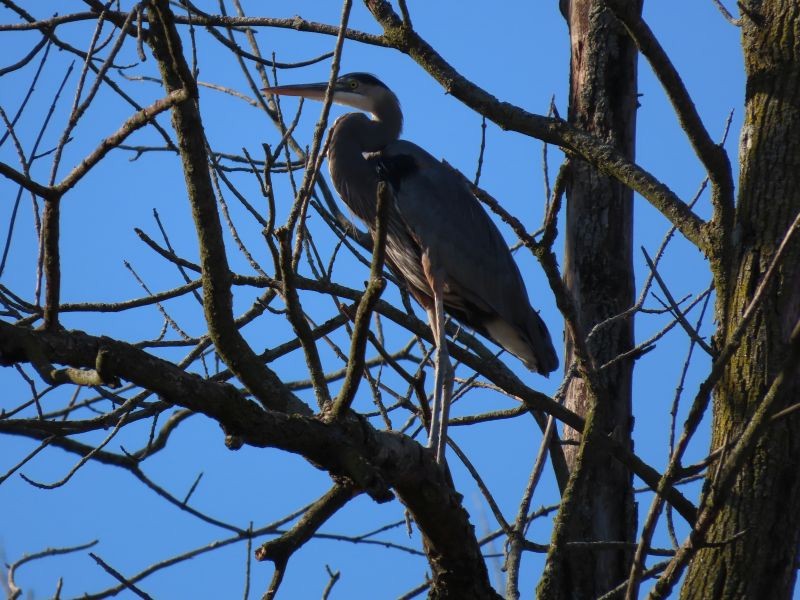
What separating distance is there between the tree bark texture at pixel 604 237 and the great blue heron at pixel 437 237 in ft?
3.28

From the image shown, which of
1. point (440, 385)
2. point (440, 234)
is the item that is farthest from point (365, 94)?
point (440, 385)

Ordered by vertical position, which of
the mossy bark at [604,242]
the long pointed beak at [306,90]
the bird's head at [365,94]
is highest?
the bird's head at [365,94]

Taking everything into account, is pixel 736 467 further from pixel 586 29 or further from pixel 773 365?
pixel 586 29

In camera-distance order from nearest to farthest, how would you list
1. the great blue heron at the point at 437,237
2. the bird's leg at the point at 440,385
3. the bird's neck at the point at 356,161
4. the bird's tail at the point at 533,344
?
1. the bird's leg at the point at 440,385
2. the bird's tail at the point at 533,344
3. the great blue heron at the point at 437,237
4. the bird's neck at the point at 356,161

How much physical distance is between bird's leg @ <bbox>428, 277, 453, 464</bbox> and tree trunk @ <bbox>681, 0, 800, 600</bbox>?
86 cm

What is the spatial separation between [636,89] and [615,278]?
30.7 inches

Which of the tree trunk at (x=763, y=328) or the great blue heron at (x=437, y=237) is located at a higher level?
Result: the great blue heron at (x=437, y=237)

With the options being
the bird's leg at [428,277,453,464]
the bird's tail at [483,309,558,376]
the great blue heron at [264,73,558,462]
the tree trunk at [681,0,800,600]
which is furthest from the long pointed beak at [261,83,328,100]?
the tree trunk at [681,0,800,600]

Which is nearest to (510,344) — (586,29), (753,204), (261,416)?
(586,29)

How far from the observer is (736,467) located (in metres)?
1.77

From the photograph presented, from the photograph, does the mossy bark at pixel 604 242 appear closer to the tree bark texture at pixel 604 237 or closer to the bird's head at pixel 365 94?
the tree bark texture at pixel 604 237

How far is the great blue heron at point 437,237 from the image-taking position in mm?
5012

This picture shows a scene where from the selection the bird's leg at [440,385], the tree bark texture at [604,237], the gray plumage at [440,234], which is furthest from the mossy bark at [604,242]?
the gray plumage at [440,234]

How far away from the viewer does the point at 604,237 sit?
12.9 feet
